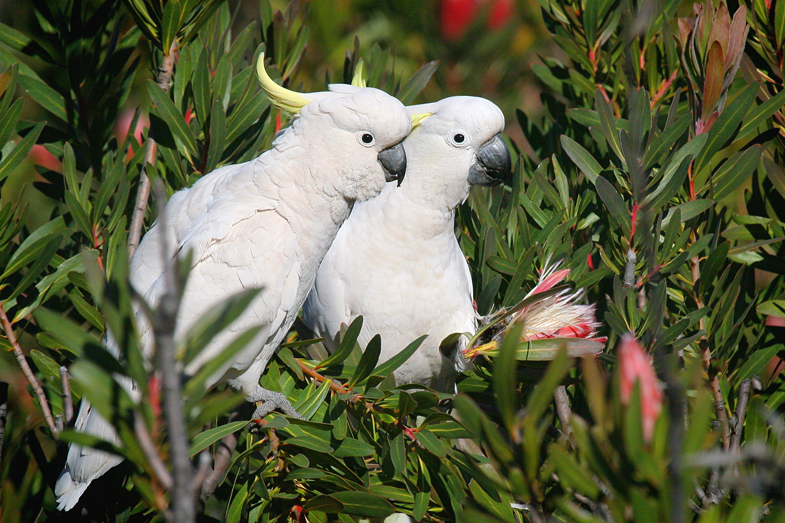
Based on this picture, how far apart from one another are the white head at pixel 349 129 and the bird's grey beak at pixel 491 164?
0.95 ft

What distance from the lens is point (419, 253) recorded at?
1.54 meters

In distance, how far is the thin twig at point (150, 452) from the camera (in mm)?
438

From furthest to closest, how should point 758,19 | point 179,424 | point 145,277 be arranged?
point 145,277 → point 758,19 → point 179,424

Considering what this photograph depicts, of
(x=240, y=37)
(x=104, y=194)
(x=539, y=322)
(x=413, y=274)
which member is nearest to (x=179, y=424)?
(x=539, y=322)

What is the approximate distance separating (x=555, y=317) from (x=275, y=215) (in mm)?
658

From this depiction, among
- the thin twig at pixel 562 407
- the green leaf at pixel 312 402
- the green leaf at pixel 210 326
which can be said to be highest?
the green leaf at pixel 210 326

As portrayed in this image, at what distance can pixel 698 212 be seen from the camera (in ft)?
3.68

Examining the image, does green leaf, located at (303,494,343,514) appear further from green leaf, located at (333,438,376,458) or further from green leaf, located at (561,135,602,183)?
green leaf, located at (561,135,602,183)

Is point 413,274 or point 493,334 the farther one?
point 413,274

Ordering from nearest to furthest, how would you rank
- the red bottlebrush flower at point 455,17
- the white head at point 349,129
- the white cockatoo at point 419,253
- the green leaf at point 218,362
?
the green leaf at point 218,362
the white head at point 349,129
the white cockatoo at point 419,253
the red bottlebrush flower at point 455,17

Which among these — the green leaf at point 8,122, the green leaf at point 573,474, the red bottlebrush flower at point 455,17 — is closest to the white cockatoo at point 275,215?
the green leaf at point 8,122

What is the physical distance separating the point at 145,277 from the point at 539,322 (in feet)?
2.98

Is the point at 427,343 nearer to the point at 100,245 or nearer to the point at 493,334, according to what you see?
the point at 493,334

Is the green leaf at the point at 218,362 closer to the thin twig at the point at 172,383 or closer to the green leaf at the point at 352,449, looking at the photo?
the thin twig at the point at 172,383
